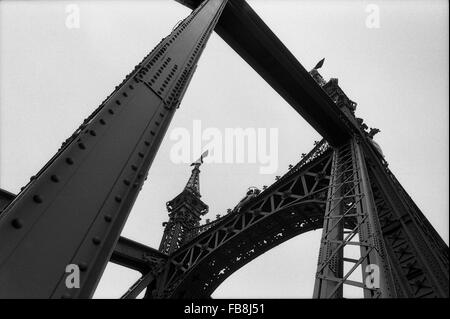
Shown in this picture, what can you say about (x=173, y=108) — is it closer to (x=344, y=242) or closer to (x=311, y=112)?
(x=344, y=242)

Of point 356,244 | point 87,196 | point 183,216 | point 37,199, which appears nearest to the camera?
point 37,199

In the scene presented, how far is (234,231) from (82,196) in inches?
564

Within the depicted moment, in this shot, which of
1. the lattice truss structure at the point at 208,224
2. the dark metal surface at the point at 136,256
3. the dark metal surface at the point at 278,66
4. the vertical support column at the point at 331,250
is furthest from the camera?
the dark metal surface at the point at 136,256

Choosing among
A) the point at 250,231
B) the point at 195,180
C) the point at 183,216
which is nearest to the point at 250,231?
the point at 250,231

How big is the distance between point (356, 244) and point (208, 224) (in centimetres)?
1329

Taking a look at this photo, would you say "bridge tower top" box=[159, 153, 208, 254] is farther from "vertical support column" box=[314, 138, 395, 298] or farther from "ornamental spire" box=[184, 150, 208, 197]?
"vertical support column" box=[314, 138, 395, 298]

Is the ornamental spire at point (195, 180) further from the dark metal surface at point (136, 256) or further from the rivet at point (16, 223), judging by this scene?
the rivet at point (16, 223)

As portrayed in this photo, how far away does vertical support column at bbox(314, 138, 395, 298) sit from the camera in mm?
5883

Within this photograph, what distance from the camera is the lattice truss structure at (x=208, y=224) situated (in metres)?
2.32

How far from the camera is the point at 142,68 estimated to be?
13.0 feet

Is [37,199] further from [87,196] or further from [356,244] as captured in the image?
[356,244]

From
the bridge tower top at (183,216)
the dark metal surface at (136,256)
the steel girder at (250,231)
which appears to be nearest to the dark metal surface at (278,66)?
the steel girder at (250,231)

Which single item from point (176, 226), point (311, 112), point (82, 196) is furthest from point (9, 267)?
point (176, 226)

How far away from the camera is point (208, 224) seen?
1969 cm
